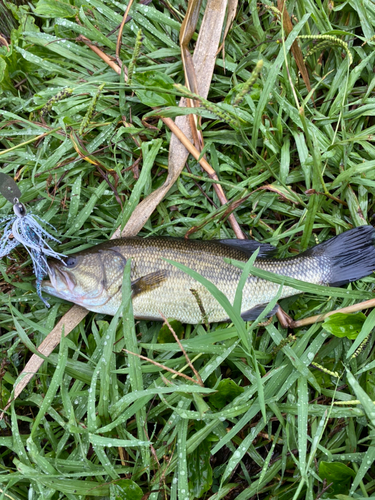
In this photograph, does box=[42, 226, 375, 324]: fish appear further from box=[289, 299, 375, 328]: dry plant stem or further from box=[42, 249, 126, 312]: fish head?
box=[289, 299, 375, 328]: dry plant stem

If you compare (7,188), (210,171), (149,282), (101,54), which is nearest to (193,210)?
(210,171)

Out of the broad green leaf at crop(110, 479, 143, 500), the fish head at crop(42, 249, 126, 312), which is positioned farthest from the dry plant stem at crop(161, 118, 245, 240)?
the broad green leaf at crop(110, 479, 143, 500)

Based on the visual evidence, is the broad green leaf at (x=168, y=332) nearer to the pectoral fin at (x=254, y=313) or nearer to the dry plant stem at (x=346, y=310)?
the pectoral fin at (x=254, y=313)

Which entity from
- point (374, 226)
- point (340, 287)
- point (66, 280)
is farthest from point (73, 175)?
point (374, 226)

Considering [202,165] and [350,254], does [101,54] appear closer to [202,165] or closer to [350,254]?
[202,165]

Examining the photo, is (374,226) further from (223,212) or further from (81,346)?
(81,346)

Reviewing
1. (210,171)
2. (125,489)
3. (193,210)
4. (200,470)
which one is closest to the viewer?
(125,489)
